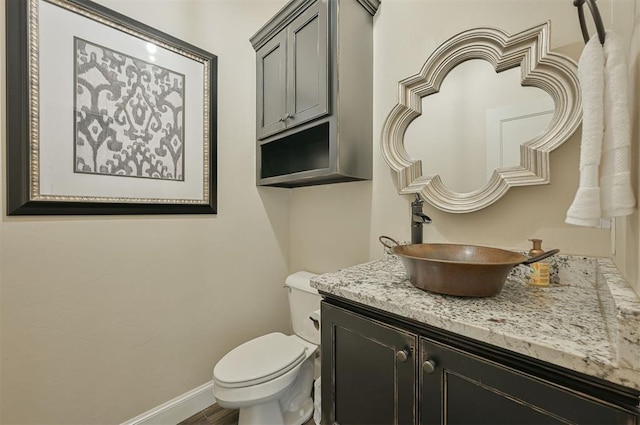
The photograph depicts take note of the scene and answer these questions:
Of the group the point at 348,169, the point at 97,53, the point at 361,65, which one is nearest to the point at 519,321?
the point at 348,169

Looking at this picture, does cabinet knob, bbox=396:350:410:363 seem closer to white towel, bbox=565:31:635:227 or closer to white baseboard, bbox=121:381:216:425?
white towel, bbox=565:31:635:227

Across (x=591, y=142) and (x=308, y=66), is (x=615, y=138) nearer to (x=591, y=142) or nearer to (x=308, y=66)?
(x=591, y=142)

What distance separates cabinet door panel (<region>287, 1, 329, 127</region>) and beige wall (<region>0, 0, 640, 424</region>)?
13.6 inches

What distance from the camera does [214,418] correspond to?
1523mm

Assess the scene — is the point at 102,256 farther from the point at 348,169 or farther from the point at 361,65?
the point at 361,65

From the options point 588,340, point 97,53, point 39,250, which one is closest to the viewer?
point 588,340

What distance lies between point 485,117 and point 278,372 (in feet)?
4.96

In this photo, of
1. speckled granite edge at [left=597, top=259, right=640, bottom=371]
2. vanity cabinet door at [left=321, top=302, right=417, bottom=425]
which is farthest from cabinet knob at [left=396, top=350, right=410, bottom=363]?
speckled granite edge at [left=597, top=259, right=640, bottom=371]

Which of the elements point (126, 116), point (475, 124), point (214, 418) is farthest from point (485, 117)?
point (214, 418)

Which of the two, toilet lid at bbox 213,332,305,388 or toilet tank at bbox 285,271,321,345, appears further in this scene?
toilet tank at bbox 285,271,321,345

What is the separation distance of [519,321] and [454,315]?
14cm

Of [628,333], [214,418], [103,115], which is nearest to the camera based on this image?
Answer: [628,333]

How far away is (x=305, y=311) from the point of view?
1.63 metres

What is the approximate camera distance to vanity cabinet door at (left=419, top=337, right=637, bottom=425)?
1.58ft
